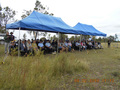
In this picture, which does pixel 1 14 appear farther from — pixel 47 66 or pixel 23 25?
pixel 47 66

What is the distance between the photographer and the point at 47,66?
2939 mm

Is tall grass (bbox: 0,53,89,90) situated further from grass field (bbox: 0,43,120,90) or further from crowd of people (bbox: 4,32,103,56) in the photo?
Result: crowd of people (bbox: 4,32,103,56)

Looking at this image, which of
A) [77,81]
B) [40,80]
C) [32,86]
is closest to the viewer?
[32,86]

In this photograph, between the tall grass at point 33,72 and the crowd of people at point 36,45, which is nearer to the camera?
the tall grass at point 33,72

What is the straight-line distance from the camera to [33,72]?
255 centimetres

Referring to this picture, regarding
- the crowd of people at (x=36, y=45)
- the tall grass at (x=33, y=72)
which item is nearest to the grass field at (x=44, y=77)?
the tall grass at (x=33, y=72)

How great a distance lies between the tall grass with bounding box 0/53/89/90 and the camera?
2207 millimetres

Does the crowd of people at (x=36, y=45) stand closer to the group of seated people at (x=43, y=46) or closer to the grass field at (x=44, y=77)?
the group of seated people at (x=43, y=46)

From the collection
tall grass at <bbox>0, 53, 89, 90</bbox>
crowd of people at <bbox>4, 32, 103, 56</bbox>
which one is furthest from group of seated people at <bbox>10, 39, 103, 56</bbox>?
tall grass at <bbox>0, 53, 89, 90</bbox>

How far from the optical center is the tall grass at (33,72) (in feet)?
7.24

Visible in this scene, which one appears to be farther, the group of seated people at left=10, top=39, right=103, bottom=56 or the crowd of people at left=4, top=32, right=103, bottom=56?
the group of seated people at left=10, top=39, right=103, bottom=56

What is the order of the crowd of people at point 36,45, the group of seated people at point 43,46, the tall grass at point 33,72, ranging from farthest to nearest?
the group of seated people at point 43,46, the crowd of people at point 36,45, the tall grass at point 33,72

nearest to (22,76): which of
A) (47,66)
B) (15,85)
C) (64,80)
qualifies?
(15,85)

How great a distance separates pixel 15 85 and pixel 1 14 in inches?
900
